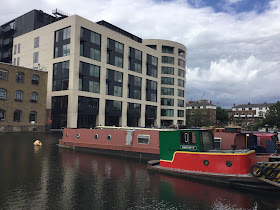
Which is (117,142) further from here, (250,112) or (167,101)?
(250,112)

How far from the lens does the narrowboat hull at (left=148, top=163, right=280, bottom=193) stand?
460 inches

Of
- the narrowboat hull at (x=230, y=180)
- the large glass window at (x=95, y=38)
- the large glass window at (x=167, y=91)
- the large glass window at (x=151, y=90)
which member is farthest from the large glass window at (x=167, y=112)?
the narrowboat hull at (x=230, y=180)

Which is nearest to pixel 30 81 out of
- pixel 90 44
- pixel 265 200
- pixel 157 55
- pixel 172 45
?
pixel 90 44

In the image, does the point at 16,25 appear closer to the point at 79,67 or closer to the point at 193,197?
the point at 79,67

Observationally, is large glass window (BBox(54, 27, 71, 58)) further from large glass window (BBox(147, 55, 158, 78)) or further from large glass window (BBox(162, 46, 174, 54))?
large glass window (BBox(162, 46, 174, 54))

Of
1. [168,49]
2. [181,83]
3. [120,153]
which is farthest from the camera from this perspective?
[181,83]

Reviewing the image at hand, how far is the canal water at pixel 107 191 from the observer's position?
9594 mm

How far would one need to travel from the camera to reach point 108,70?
5434cm

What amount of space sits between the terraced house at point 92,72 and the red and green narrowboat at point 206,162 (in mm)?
34496

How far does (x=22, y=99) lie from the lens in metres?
43.8

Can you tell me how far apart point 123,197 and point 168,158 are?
5452 mm

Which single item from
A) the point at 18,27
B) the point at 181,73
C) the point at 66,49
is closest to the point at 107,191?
the point at 66,49

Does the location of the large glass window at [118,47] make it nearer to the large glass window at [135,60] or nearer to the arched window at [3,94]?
the large glass window at [135,60]

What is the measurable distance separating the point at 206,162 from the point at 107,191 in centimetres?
603
